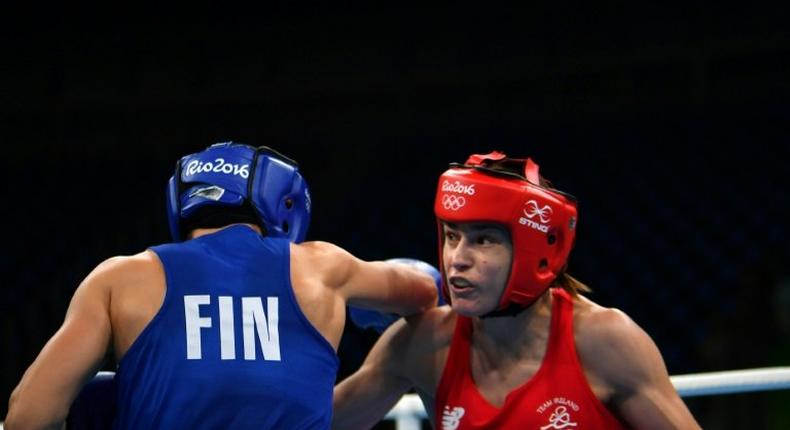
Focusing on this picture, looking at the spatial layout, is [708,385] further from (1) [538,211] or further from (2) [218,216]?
(2) [218,216]

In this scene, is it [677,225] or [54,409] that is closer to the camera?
[54,409]

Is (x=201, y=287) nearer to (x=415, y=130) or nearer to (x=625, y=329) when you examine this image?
(x=625, y=329)

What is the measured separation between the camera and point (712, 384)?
2.28 m

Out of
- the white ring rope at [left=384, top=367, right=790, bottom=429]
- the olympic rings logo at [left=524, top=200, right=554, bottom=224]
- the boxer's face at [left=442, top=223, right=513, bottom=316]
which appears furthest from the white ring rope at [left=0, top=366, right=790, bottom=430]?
the olympic rings logo at [left=524, top=200, right=554, bottom=224]

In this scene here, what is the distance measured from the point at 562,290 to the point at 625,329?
7.3 inches

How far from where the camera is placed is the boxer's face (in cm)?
181

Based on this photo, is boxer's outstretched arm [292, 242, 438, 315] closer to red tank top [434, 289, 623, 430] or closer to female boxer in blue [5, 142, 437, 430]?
female boxer in blue [5, 142, 437, 430]

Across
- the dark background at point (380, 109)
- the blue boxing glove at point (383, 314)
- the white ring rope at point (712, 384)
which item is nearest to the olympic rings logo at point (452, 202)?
the blue boxing glove at point (383, 314)

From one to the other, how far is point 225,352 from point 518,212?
52 centimetres

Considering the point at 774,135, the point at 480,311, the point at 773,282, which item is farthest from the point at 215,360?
the point at 774,135

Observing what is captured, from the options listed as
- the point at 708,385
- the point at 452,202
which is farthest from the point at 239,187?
the point at 708,385

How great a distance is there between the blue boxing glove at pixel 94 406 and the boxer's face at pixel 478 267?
56 cm

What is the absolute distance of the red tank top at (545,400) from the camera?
5.90 feet

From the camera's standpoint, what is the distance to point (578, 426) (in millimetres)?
1790
